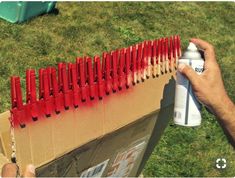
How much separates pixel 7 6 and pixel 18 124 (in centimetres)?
679

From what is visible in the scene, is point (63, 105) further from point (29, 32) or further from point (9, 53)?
point (29, 32)

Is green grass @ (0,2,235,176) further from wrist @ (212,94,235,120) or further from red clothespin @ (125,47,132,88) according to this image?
wrist @ (212,94,235,120)

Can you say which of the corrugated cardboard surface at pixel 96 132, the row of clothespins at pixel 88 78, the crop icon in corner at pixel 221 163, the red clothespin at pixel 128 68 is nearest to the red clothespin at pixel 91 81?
the row of clothespins at pixel 88 78

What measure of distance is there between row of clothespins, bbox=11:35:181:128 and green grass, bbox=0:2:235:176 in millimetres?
2869

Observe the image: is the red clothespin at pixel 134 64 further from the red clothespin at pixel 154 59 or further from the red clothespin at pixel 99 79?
the red clothespin at pixel 99 79

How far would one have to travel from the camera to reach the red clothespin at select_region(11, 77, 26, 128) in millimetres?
3333

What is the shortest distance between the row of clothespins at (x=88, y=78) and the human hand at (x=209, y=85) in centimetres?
63

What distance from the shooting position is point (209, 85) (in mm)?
3863

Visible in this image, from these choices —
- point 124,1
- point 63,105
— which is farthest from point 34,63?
point 63,105

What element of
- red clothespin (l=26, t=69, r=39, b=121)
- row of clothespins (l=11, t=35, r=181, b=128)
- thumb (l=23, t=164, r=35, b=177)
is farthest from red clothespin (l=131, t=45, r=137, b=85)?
thumb (l=23, t=164, r=35, b=177)

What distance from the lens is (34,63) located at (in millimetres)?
8586

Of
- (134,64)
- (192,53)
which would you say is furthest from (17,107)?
(192,53)

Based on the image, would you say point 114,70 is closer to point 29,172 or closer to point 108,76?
point 108,76

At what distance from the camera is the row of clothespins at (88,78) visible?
11.3ft
